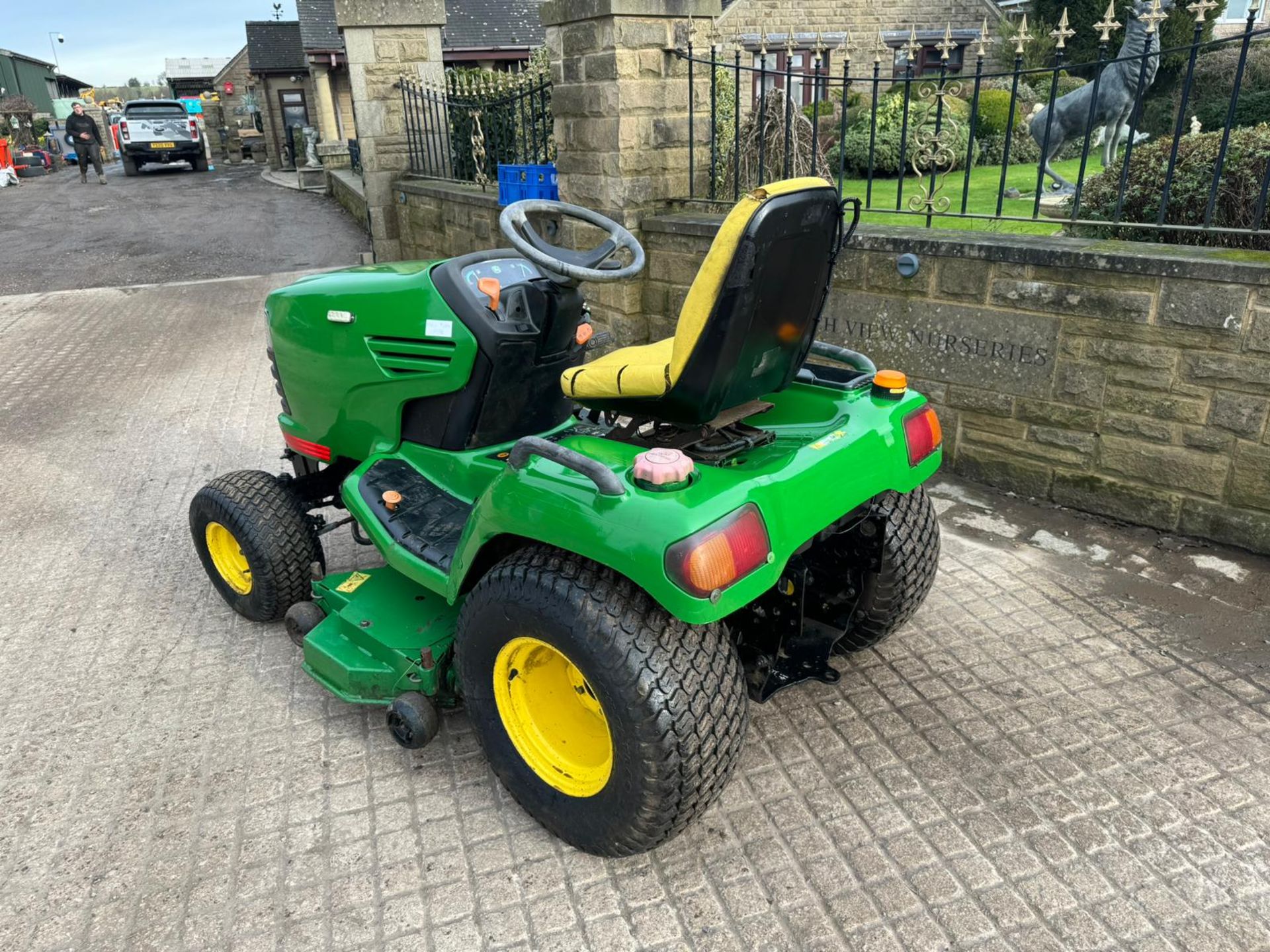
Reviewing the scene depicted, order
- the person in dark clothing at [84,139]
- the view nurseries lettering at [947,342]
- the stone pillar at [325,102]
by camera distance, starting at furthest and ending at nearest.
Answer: the stone pillar at [325,102] < the person in dark clothing at [84,139] < the view nurseries lettering at [947,342]

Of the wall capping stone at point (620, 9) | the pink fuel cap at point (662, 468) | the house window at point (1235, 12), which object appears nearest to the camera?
the pink fuel cap at point (662, 468)

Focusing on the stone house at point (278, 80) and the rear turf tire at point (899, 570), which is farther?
the stone house at point (278, 80)

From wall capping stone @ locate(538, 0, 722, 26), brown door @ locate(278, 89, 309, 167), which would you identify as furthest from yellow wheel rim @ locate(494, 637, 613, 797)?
brown door @ locate(278, 89, 309, 167)

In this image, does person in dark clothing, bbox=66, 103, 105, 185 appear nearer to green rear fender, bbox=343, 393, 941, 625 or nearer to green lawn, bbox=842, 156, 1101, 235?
green lawn, bbox=842, 156, 1101, 235

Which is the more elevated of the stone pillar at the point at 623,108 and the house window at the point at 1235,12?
the house window at the point at 1235,12

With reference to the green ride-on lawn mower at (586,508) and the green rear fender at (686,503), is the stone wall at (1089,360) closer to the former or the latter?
the green ride-on lawn mower at (586,508)

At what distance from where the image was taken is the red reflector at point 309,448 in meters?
3.47

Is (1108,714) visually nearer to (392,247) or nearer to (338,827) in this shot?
(338,827)

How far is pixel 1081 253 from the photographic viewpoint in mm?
3906

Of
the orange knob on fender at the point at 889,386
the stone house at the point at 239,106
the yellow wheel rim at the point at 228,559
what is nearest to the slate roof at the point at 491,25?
the stone house at the point at 239,106

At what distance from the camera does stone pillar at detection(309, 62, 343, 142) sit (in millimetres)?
25266

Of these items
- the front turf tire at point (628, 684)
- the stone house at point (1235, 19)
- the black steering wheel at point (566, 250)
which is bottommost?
the front turf tire at point (628, 684)

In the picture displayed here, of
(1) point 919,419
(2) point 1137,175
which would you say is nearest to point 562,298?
(1) point 919,419

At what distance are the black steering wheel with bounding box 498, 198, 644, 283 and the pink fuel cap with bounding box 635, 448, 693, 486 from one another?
0.68 metres
